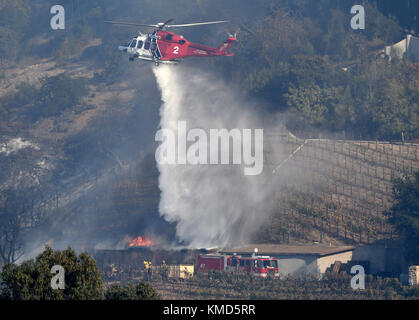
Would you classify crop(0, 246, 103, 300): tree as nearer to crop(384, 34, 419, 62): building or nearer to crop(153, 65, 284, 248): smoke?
crop(153, 65, 284, 248): smoke

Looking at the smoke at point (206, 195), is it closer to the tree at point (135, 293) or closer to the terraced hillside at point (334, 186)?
the terraced hillside at point (334, 186)

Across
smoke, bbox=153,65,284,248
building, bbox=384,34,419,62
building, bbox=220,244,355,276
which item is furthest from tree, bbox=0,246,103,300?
building, bbox=384,34,419,62

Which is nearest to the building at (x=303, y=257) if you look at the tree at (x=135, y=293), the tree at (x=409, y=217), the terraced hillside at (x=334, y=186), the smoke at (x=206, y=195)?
the tree at (x=409, y=217)

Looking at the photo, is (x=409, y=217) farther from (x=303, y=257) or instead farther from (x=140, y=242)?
(x=140, y=242)

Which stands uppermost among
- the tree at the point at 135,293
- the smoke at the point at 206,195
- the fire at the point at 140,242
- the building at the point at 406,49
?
the building at the point at 406,49

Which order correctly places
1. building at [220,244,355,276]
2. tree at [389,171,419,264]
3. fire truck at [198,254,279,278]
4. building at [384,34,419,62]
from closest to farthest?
fire truck at [198,254,279,278] < building at [220,244,355,276] < tree at [389,171,419,264] < building at [384,34,419,62]
